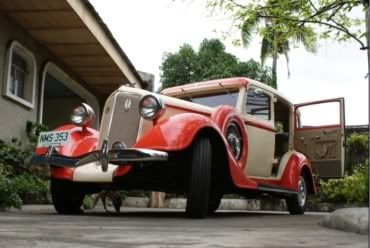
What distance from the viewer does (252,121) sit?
7.74 m

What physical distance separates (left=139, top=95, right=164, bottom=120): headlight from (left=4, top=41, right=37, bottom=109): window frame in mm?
5428

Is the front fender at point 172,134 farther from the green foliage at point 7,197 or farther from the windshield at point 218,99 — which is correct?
the green foliage at point 7,197

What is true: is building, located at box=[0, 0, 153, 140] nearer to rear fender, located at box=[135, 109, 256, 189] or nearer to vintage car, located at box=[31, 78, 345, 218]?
vintage car, located at box=[31, 78, 345, 218]

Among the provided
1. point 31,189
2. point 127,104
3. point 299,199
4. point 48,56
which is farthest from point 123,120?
point 48,56

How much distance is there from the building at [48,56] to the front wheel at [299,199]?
4.83 meters

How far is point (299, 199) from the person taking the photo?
368 inches

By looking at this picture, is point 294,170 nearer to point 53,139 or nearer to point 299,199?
point 299,199

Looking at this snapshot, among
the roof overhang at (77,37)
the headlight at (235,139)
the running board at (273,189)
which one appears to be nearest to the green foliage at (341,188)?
the running board at (273,189)

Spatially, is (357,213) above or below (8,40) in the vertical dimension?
below

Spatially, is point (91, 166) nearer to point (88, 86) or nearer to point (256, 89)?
point (256, 89)

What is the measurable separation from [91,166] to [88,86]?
946 centimetres

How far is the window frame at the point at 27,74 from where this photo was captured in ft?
35.1

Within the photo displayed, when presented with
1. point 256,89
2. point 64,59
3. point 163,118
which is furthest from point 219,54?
point 163,118

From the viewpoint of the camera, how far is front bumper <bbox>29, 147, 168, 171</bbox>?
17.8 ft
